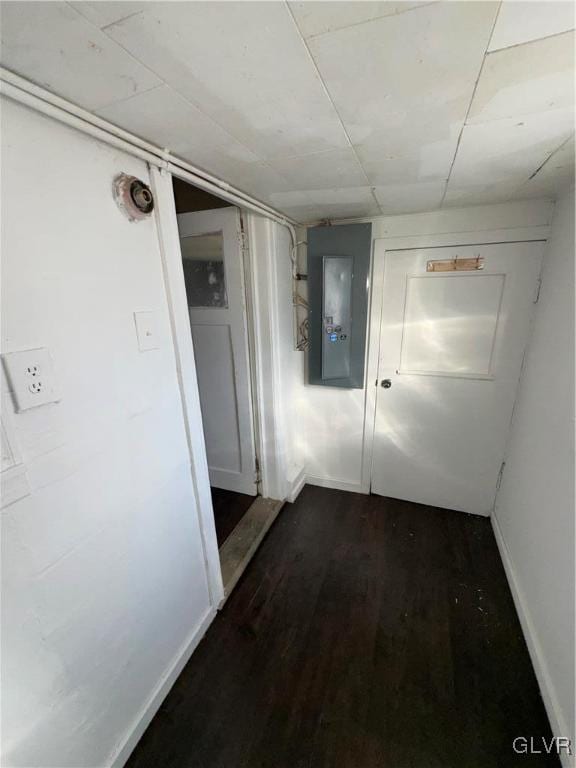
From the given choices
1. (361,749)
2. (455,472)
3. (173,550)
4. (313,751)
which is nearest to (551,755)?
(361,749)

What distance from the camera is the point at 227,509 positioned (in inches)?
89.4

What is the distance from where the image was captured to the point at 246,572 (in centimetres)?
179

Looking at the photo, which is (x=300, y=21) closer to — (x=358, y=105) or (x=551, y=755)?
(x=358, y=105)

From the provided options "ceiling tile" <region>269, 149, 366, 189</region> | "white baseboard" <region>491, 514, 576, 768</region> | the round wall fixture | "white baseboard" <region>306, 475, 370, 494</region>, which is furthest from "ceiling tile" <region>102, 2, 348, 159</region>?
"white baseboard" <region>306, 475, 370, 494</region>

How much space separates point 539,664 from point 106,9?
2400 millimetres

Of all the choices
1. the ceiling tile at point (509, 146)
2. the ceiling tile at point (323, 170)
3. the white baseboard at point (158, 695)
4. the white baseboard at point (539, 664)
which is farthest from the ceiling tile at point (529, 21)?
the white baseboard at point (158, 695)

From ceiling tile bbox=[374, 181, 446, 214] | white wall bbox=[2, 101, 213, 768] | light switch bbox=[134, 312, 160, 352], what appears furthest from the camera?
ceiling tile bbox=[374, 181, 446, 214]

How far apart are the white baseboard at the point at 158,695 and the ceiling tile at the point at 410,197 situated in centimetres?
227

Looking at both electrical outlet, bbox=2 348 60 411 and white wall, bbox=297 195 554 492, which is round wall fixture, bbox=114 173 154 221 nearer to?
electrical outlet, bbox=2 348 60 411

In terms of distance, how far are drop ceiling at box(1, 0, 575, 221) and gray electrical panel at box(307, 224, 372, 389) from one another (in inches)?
30.5

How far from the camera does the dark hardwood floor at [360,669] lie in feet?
3.55

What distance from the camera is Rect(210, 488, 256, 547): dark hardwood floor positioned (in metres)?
2.09

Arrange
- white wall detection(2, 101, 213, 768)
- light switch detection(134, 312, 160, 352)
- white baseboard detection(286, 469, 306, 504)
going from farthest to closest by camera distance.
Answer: white baseboard detection(286, 469, 306, 504), light switch detection(134, 312, 160, 352), white wall detection(2, 101, 213, 768)
